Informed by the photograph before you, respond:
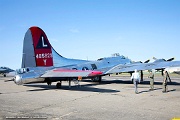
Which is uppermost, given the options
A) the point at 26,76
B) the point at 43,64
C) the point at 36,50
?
the point at 36,50

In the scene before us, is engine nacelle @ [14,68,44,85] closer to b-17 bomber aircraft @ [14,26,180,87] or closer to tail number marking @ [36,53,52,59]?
b-17 bomber aircraft @ [14,26,180,87]

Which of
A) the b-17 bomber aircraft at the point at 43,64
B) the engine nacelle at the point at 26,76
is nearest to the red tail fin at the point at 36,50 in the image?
the b-17 bomber aircraft at the point at 43,64

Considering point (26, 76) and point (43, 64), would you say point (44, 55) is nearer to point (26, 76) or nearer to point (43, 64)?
point (43, 64)

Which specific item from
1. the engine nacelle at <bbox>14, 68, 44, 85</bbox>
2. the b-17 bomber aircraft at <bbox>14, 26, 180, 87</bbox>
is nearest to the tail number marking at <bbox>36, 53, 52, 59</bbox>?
the b-17 bomber aircraft at <bbox>14, 26, 180, 87</bbox>

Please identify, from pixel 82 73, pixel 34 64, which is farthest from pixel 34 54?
pixel 82 73

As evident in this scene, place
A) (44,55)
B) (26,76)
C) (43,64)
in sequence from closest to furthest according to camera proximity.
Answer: (26,76) < (43,64) < (44,55)

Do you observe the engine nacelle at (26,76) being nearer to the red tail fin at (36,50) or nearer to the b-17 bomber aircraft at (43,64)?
the b-17 bomber aircraft at (43,64)

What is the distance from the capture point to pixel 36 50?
74.4 feet

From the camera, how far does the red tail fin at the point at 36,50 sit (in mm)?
22297

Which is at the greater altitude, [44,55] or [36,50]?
[36,50]

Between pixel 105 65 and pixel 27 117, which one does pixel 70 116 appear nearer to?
pixel 27 117

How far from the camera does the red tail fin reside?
22297 mm

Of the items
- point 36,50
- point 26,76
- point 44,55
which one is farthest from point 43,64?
point 26,76

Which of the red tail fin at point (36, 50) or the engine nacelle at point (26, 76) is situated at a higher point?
the red tail fin at point (36, 50)
